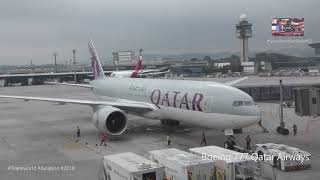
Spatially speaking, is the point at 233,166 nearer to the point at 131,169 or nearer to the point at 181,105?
the point at 131,169

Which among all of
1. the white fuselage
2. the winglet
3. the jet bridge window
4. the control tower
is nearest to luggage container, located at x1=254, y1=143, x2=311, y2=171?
the white fuselage

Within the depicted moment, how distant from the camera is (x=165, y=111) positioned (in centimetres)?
2839

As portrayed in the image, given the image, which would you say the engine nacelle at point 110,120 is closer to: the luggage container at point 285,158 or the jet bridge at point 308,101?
the luggage container at point 285,158

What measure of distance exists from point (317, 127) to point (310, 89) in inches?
347

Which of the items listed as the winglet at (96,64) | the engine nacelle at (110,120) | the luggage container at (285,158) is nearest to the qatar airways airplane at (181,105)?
the engine nacelle at (110,120)

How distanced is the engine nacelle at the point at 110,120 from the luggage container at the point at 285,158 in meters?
10.7

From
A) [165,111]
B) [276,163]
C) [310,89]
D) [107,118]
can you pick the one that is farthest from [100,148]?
[310,89]

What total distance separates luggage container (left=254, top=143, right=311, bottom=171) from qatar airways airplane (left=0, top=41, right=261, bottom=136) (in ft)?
9.27

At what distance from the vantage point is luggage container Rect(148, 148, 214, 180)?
1420 centimetres

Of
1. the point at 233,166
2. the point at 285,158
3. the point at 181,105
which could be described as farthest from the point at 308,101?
the point at 233,166

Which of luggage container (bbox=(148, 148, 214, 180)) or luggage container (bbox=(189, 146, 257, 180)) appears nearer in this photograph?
luggage container (bbox=(148, 148, 214, 180))

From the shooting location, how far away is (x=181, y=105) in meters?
26.6

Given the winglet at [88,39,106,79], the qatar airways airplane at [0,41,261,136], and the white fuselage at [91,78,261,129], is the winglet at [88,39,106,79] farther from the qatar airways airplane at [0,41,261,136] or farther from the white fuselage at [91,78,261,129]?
the white fuselage at [91,78,261,129]

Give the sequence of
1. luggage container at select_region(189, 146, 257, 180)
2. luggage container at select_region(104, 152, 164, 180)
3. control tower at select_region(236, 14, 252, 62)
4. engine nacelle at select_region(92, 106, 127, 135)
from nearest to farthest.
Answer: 1. luggage container at select_region(104, 152, 164, 180)
2. luggage container at select_region(189, 146, 257, 180)
3. engine nacelle at select_region(92, 106, 127, 135)
4. control tower at select_region(236, 14, 252, 62)
